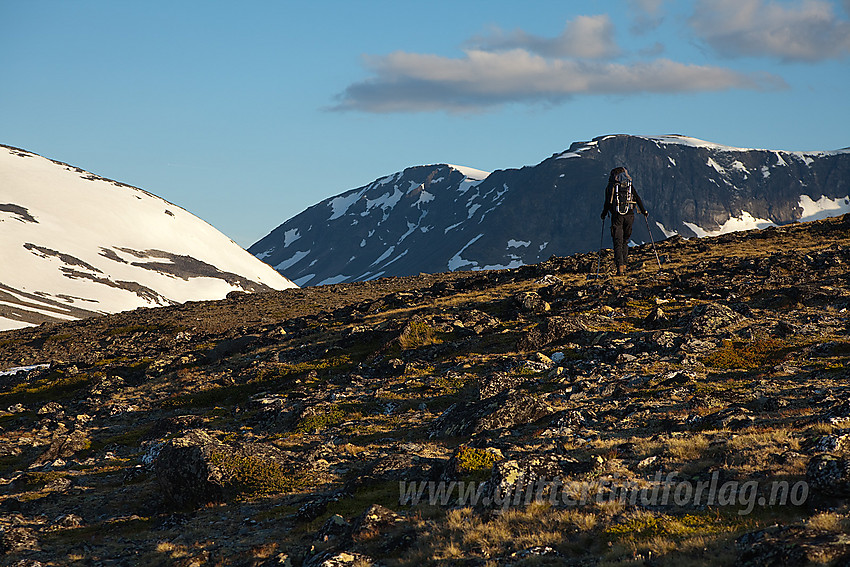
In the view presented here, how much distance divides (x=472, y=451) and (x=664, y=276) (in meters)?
26.5

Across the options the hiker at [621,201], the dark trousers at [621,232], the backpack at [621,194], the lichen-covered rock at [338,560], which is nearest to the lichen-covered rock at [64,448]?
the lichen-covered rock at [338,560]

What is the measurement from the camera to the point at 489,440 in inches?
668

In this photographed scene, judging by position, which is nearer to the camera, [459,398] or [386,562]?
[386,562]

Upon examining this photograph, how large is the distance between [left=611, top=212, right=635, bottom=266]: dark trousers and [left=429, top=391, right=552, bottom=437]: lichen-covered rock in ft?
64.7

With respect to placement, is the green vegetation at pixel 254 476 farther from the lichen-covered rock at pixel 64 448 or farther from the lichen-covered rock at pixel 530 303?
the lichen-covered rock at pixel 530 303

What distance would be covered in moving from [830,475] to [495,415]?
9.28 meters

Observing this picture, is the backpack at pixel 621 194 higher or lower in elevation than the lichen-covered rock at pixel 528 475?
higher

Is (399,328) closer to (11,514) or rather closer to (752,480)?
(11,514)

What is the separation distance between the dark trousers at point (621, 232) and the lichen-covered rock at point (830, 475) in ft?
85.5

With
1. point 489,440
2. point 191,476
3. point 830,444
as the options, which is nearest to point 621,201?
point 489,440

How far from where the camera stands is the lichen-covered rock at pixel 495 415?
18453mm

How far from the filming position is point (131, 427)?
92.9 feet

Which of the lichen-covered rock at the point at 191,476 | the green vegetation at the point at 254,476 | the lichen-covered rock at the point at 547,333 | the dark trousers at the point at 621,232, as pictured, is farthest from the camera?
the dark trousers at the point at 621,232

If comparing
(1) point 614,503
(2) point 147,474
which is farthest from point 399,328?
(1) point 614,503
